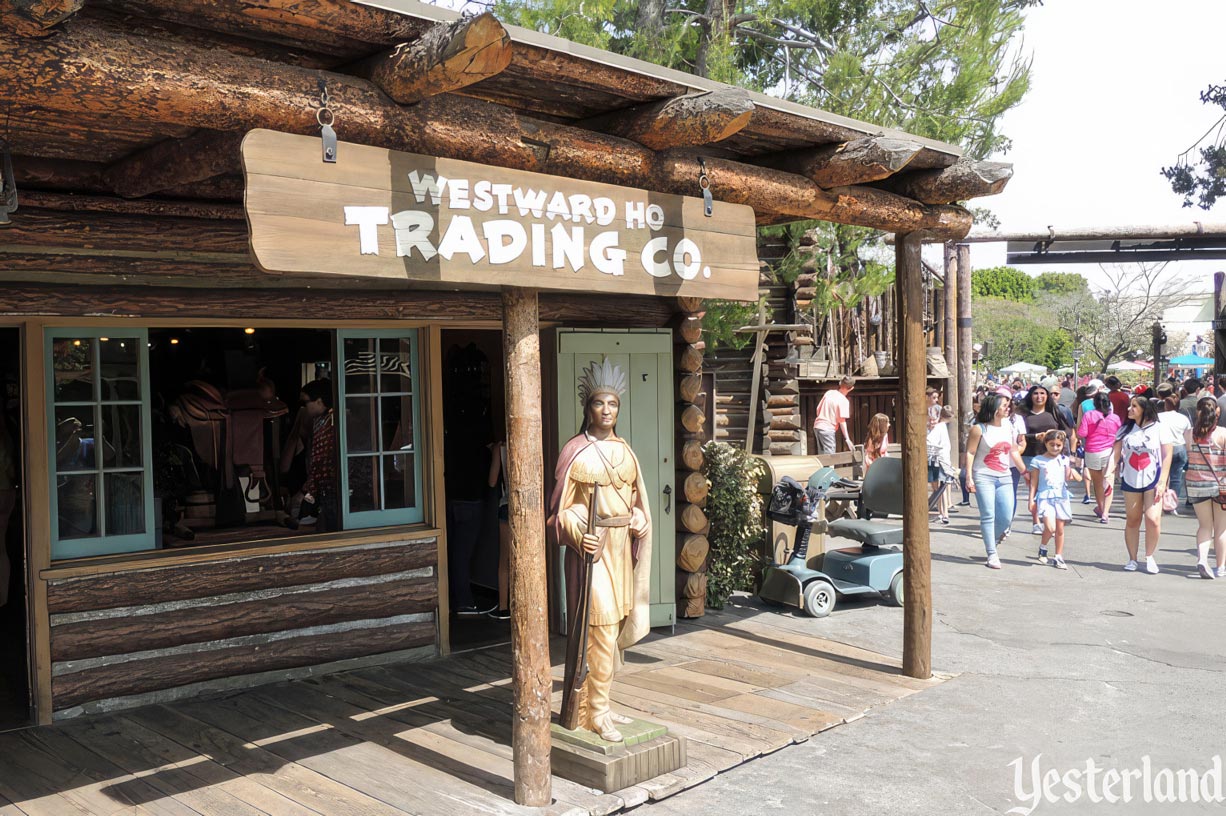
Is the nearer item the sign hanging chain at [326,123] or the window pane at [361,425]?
the sign hanging chain at [326,123]

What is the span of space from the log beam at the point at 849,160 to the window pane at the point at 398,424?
297 centimetres

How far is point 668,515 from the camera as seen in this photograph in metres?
7.89

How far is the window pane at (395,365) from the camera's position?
23.7ft

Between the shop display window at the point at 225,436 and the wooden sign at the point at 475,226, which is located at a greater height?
the wooden sign at the point at 475,226

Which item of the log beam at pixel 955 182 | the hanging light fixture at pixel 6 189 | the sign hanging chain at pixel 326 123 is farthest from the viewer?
the log beam at pixel 955 182

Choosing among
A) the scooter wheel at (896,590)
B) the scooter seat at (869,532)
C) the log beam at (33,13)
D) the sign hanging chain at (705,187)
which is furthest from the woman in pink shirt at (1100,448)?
the log beam at (33,13)

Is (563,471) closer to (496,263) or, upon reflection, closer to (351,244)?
(496,263)

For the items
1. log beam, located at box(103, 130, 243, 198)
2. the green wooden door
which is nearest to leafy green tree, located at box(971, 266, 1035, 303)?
the green wooden door

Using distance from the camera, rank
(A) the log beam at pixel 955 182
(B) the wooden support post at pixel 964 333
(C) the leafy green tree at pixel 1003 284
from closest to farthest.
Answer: (A) the log beam at pixel 955 182
(B) the wooden support post at pixel 964 333
(C) the leafy green tree at pixel 1003 284

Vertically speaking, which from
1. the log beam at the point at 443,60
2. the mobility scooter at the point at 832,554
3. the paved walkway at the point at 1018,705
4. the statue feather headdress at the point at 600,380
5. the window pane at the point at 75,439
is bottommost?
the paved walkway at the point at 1018,705

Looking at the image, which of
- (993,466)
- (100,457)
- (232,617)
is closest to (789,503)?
(993,466)

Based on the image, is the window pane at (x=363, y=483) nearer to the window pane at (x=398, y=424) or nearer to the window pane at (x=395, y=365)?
A: the window pane at (x=398, y=424)

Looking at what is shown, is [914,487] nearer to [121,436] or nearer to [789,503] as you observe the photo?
[789,503]

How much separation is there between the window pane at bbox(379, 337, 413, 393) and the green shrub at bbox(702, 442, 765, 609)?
263 centimetres
